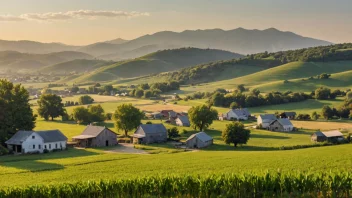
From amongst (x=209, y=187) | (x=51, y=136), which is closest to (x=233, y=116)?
(x=51, y=136)

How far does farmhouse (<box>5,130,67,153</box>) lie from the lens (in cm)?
7412

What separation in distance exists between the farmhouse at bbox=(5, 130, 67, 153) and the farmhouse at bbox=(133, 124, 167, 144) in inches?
626

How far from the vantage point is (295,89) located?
181500mm

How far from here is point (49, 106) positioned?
124438 millimetres

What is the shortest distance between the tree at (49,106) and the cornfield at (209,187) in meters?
89.5

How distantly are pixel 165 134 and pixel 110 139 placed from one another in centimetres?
1258

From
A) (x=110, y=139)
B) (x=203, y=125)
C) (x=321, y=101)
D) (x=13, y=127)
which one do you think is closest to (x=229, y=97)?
(x=321, y=101)

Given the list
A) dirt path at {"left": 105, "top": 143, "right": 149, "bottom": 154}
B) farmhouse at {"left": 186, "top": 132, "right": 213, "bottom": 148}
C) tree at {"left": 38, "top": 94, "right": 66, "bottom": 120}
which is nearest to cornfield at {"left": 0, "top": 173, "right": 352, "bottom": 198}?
dirt path at {"left": 105, "top": 143, "right": 149, "bottom": 154}

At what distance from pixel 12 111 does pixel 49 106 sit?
144 feet

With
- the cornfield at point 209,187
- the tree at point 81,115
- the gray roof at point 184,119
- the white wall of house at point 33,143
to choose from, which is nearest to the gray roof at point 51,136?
the white wall of house at point 33,143

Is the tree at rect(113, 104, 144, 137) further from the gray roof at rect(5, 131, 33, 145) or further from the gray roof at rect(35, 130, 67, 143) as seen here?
the gray roof at rect(5, 131, 33, 145)

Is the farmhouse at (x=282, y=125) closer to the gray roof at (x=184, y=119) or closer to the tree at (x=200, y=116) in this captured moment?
the tree at (x=200, y=116)

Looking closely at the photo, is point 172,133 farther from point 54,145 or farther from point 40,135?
point 40,135

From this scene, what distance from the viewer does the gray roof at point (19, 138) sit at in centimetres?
7406
